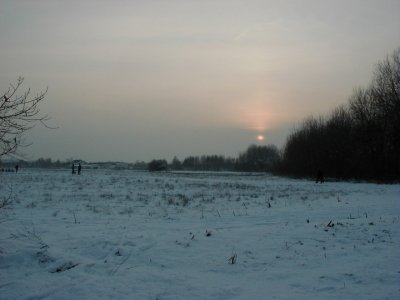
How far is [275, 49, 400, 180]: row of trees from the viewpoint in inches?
1956

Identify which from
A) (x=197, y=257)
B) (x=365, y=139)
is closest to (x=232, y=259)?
(x=197, y=257)

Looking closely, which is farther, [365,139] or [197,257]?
[365,139]

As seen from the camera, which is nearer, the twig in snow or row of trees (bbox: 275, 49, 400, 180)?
the twig in snow

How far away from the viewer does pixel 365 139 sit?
54688 mm

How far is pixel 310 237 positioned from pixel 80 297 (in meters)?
5.82

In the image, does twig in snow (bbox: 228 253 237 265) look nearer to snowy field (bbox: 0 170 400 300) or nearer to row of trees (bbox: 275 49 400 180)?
snowy field (bbox: 0 170 400 300)

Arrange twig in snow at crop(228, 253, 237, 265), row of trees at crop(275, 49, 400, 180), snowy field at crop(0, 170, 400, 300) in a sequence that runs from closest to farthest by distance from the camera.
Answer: snowy field at crop(0, 170, 400, 300), twig in snow at crop(228, 253, 237, 265), row of trees at crop(275, 49, 400, 180)

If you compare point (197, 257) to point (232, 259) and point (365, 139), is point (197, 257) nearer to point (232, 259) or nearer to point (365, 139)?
point (232, 259)

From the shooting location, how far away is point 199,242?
986 centimetres

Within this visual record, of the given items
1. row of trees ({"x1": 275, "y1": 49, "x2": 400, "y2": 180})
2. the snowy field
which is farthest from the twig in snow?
row of trees ({"x1": 275, "y1": 49, "x2": 400, "y2": 180})

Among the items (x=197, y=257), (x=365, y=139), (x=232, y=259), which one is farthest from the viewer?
(x=365, y=139)

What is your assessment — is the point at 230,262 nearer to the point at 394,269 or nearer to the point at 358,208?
→ the point at 394,269

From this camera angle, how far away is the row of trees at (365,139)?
4969 cm

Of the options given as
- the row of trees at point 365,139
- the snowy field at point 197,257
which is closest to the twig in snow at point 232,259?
the snowy field at point 197,257
